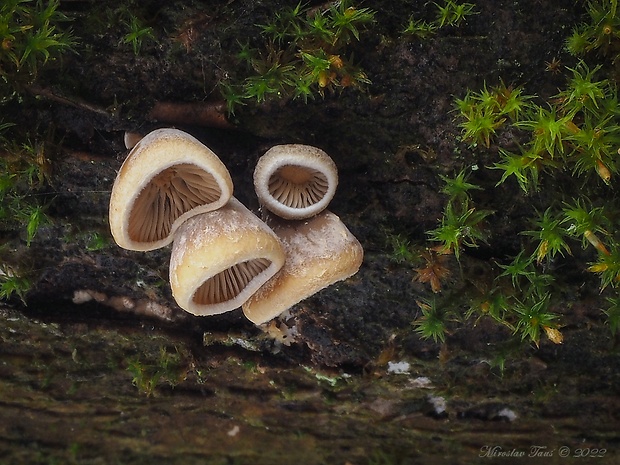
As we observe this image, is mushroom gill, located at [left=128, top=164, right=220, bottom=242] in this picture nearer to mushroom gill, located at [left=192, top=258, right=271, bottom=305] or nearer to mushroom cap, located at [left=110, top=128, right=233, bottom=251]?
mushroom cap, located at [left=110, top=128, right=233, bottom=251]

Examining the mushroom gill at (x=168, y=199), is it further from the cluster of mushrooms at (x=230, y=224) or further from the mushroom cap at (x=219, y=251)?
the mushroom cap at (x=219, y=251)

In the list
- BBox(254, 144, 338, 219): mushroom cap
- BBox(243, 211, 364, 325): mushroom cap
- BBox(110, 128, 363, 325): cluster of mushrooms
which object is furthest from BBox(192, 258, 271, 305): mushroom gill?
BBox(254, 144, 338, 219): mushroom cap

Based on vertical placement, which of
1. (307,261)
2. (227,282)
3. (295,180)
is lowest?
(307,261)

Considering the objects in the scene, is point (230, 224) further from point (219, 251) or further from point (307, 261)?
point (307, 261)

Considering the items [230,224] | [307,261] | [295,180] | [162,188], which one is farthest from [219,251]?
[295,180]

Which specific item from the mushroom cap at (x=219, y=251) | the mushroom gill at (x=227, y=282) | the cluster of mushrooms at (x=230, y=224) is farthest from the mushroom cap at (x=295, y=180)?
the mushroom gill at (x=227, y=282)

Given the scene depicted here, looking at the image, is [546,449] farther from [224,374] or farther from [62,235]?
[62,235]
